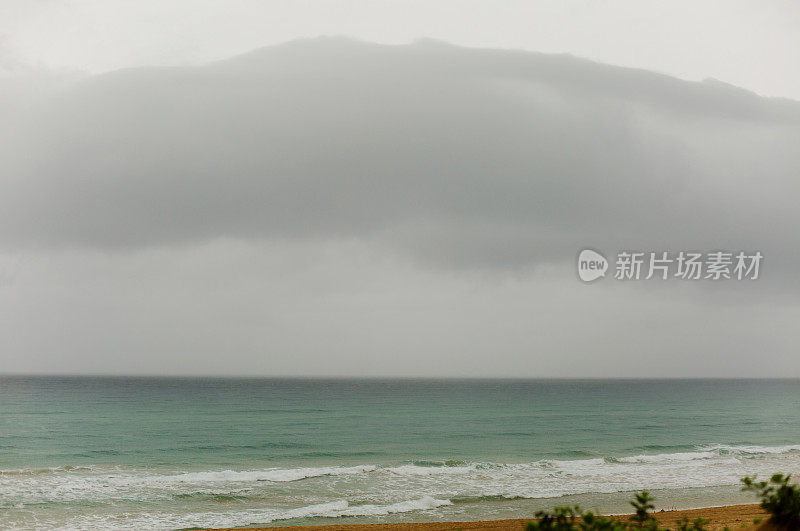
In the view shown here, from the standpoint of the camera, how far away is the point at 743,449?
20.7 meters

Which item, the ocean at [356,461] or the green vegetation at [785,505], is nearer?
the green vegetation at [785,505]

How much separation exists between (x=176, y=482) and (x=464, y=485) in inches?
270

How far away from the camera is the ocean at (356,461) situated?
11375 mm

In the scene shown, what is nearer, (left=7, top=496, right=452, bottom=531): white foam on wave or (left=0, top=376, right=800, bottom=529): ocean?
(left=7, top=496, right=452, bottom=531): white foam on wave

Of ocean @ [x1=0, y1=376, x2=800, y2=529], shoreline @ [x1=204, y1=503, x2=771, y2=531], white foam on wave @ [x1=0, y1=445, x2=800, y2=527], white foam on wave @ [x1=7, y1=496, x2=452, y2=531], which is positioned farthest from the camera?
white foam on wave @ [x1=0, y1=445, x2=800, y2=527]

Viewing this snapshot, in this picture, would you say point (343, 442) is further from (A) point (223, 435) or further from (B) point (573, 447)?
(B) point (573, 447)

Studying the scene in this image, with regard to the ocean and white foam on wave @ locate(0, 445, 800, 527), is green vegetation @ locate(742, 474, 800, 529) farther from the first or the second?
white foam on wave @ locate(0, 445, 800, 527)

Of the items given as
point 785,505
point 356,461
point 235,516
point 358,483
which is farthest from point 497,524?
point 356,461

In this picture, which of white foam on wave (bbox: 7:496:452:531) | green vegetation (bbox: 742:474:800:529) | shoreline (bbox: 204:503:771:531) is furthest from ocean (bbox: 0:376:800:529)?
green vegetation (bbox: 742:474:800:529)

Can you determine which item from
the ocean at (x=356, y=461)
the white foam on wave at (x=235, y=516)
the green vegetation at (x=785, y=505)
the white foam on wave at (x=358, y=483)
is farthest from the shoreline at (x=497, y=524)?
the green vegetation at (x=785, y=505)

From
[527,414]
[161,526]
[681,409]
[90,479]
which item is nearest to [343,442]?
[90,479]

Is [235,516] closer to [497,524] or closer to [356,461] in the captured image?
[497,524]

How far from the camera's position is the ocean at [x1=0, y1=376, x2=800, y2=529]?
37.3 ft

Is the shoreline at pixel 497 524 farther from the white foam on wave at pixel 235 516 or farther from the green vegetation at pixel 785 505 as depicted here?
the green vegetation at pixel 785 505
